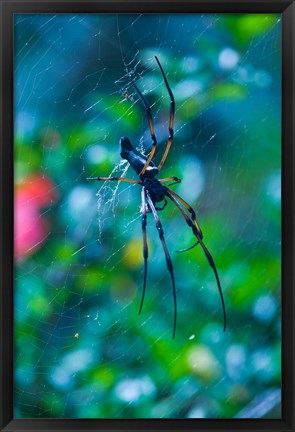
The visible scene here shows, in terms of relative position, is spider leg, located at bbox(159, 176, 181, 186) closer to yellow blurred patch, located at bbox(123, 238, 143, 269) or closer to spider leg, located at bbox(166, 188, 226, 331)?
spider leg, located at bbox(166, 188, 226, 331)

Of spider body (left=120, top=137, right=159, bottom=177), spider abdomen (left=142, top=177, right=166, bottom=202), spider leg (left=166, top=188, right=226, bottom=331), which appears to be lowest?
spider leg (left=166, top=188, right=226, bottom=331)

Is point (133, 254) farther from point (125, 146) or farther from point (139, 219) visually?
point (125, 146)

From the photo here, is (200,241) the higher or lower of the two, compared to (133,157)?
lower

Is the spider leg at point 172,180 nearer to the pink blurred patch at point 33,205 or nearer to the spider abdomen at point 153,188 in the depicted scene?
the spider abdomen at point 153,188

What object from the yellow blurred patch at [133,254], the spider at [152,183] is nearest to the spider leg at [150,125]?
the spider at [152,183]

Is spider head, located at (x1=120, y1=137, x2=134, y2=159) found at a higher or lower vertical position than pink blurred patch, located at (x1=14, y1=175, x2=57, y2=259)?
higher

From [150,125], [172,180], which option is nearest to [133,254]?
[172,180]

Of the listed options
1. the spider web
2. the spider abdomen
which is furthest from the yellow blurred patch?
the spider abdomen
